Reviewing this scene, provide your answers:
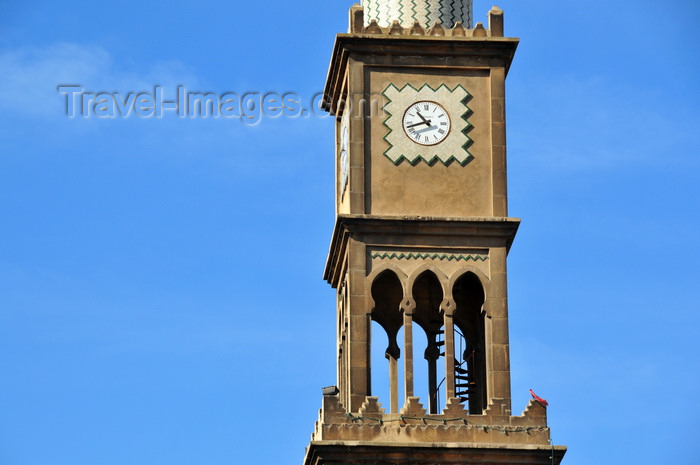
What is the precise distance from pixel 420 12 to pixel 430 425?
1298cm

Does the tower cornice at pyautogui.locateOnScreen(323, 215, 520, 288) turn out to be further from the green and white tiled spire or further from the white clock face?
the green and white tiled spire

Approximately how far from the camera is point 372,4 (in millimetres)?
71250

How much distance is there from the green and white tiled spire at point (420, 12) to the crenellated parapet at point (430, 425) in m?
11.9

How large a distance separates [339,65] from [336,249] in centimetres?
552

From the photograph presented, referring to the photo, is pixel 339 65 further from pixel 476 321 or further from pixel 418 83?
pixel 476 321

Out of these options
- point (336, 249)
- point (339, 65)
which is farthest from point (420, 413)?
point (339, 65)

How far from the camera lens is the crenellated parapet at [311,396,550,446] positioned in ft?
213

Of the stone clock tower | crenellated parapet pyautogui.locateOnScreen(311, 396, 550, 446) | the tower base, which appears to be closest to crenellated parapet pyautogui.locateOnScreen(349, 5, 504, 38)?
the stone clock tower

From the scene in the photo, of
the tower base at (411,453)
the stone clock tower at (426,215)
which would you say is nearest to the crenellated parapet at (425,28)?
the stone clock tower at (426,215)

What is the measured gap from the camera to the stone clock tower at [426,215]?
215 ft

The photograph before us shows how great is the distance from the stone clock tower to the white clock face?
3 centimetres

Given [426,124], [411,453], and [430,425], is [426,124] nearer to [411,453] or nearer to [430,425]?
[430,425]

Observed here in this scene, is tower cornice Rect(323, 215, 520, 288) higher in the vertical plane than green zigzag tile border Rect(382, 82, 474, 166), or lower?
lower

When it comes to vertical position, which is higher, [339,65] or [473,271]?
[339,65]
